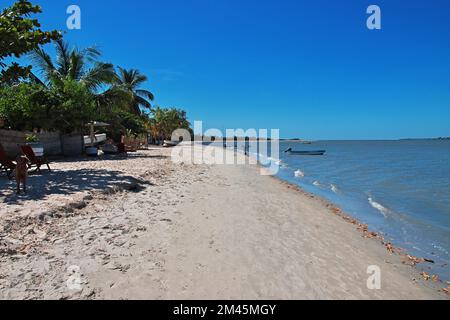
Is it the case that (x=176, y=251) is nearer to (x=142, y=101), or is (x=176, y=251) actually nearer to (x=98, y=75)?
(x=98, y=75)

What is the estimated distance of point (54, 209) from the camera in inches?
225

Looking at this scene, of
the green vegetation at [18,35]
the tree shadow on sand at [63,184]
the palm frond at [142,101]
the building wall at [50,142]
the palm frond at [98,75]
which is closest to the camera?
the tree shadow on sand at [63,184]

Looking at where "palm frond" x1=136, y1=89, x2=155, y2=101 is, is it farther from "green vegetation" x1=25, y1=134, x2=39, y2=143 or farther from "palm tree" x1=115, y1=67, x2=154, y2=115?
"green vegetation" x1=25, y1=134, x2=39, y2=143

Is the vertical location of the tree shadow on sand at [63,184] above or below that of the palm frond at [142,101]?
below

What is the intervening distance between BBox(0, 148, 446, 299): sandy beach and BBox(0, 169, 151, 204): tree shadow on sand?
5 centimetres

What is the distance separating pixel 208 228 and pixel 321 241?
217 centimetres

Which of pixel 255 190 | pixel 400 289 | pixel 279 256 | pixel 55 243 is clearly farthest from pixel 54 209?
pixel 255 190

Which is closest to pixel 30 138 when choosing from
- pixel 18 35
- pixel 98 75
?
pixel 18 35

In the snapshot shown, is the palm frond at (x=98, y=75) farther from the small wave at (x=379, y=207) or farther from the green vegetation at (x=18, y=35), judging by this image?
the small wave at (x=379, y=207)

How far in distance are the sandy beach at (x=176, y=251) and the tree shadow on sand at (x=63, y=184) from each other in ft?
0.15

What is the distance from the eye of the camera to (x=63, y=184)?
8.12 metres

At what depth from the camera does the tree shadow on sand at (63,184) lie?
669 centimetres

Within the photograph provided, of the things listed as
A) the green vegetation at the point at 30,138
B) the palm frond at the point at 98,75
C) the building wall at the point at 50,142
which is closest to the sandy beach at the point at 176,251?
the building wall at the point at 50,142

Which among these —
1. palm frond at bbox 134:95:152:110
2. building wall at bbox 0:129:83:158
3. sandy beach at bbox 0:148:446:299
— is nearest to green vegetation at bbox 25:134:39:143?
building wall at bbox 0:129:83:158
